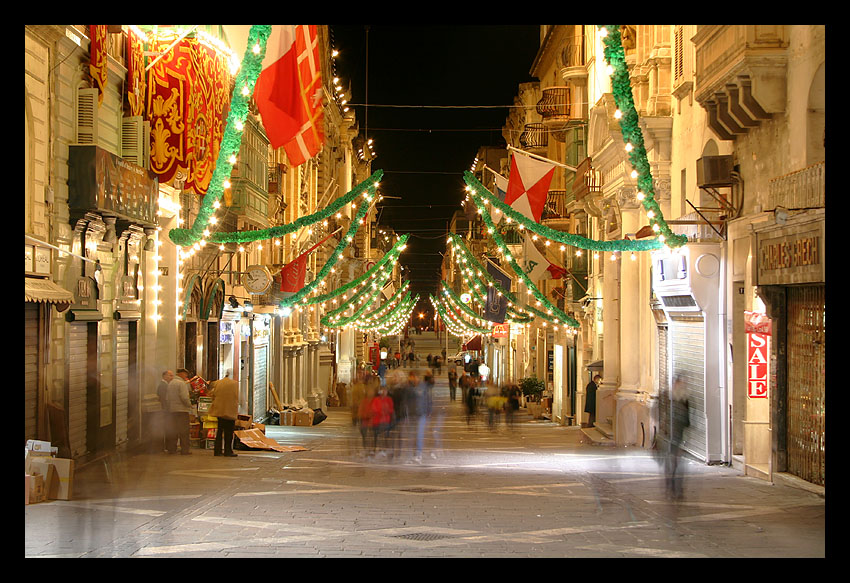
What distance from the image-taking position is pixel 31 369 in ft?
51.2

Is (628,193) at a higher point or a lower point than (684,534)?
higher

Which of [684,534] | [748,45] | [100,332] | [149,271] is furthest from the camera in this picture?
[149,271]

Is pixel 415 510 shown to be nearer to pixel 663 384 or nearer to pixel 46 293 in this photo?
pixel 46 293

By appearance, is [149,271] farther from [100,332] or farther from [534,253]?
[534,253]

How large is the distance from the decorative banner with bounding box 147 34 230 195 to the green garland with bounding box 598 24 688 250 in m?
10.1

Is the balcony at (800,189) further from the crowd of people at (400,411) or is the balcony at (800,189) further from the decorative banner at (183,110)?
the decorative banner at (183,110)

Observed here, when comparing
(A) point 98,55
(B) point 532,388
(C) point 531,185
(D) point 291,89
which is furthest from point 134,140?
(B) point 532,388

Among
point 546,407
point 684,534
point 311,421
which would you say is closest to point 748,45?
point 684,534

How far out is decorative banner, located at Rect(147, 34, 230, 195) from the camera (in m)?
20.8

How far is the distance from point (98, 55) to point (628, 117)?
30.3 feet

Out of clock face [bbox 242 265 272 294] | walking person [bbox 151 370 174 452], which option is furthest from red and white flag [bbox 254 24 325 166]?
clock face [bbox 242 265 272 294]
